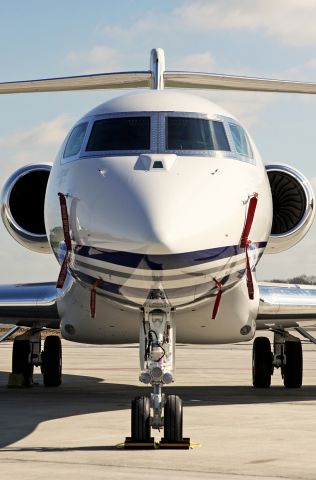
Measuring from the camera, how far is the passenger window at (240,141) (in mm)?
11102

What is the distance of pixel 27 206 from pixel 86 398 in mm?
2814

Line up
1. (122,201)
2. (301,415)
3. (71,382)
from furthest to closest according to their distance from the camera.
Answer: (71,382)
(301,415)
(122,201)

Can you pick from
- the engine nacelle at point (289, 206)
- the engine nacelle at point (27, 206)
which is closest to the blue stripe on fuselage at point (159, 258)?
the engine nacelle at point (289, 206)

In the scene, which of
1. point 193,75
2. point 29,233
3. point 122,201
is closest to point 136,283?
point 122,201

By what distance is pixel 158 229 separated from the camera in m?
8.66

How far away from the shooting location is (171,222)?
876 centimetres

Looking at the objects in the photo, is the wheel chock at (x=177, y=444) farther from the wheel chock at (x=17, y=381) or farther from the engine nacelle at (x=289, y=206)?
the wheel chock at (x=17, y=381)

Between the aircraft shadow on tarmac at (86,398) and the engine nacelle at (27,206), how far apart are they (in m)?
2.12

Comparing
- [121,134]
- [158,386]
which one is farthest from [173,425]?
[121,134]

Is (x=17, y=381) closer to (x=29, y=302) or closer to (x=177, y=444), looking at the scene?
(x=29, y=302)

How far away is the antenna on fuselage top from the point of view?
16156 mm

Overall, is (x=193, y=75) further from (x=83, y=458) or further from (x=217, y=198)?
(x=83, y=458)

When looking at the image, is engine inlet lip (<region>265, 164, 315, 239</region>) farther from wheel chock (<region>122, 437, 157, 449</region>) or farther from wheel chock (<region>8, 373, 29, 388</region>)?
wheel chock (<region>8, 373, 29, 388</region>)

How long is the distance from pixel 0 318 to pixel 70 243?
5.06m
